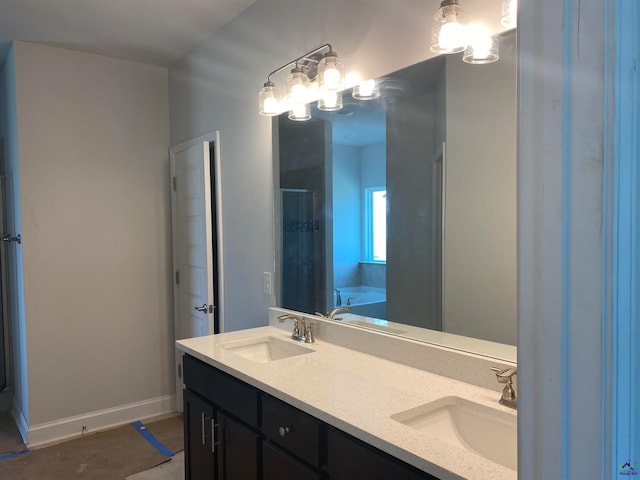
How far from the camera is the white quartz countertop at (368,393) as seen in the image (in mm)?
1064

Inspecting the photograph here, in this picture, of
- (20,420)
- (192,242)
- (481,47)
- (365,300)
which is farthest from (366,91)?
(20,420)

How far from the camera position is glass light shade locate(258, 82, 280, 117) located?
2420 millimetres

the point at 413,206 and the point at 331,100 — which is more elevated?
the point at 331,100

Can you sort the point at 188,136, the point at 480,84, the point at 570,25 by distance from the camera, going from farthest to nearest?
1. the point at 188,136
2. the point at 480,84
3. the point at 570,25

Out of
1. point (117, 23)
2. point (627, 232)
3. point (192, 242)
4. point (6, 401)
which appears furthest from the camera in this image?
point (6, 401)

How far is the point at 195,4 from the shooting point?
2.60m

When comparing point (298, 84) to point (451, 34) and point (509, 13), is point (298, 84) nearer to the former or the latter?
point (451, 34)

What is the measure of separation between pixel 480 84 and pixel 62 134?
280 cm

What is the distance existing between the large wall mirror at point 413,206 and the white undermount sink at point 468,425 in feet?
0.71

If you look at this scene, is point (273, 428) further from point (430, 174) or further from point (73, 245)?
point (73, 245)

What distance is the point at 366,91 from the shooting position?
2.03m

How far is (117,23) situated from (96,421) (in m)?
2.64

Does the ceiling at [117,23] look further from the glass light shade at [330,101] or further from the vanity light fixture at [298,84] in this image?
the glass light shade at [330,101]

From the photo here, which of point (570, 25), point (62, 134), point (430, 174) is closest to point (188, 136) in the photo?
point (62, 134)
